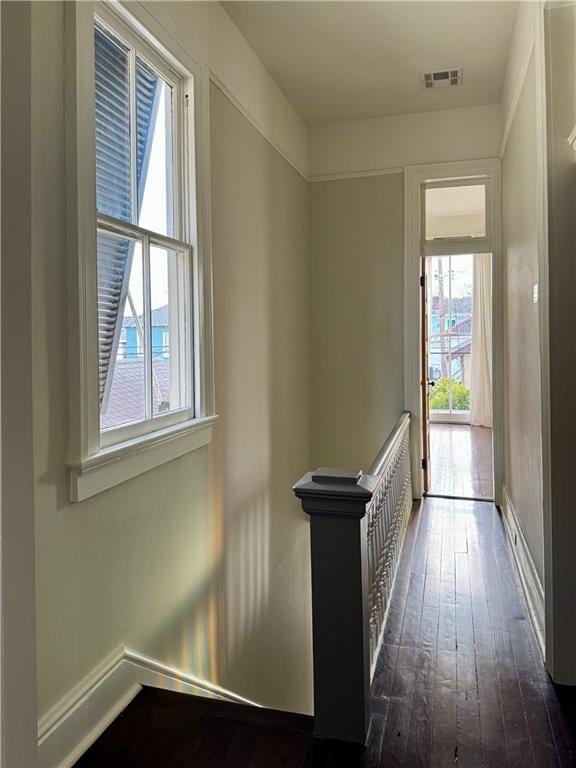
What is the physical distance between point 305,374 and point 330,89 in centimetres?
226

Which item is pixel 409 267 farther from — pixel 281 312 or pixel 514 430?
pixel 514 430

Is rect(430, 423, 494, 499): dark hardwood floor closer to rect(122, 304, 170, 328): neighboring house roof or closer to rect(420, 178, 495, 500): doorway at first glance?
rect(420, 178, 495, 500): doorway

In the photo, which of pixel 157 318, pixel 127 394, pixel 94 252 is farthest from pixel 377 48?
pixel 127 394

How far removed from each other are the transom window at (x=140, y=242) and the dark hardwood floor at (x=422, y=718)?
101cm

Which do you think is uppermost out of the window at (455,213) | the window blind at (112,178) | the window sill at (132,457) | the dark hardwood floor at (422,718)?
the window at (455,213)

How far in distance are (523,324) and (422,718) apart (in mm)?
2131

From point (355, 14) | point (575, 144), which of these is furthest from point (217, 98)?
point (575, 144)

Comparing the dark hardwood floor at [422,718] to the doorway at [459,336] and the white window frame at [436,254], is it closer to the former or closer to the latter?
the white window frame at [436,254]

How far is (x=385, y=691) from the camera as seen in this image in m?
2.03

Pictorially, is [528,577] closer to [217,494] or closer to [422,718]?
[422,718]

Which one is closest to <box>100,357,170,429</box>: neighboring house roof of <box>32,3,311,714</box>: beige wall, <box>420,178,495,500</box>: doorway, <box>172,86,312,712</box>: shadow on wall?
<box>32,3,311,714</box>: beige wall

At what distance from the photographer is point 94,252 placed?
6.11 feet

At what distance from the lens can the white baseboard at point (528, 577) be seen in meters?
2.43

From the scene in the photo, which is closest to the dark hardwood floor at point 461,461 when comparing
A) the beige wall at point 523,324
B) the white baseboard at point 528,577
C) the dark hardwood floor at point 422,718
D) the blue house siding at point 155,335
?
the beige wall at point 523,324
